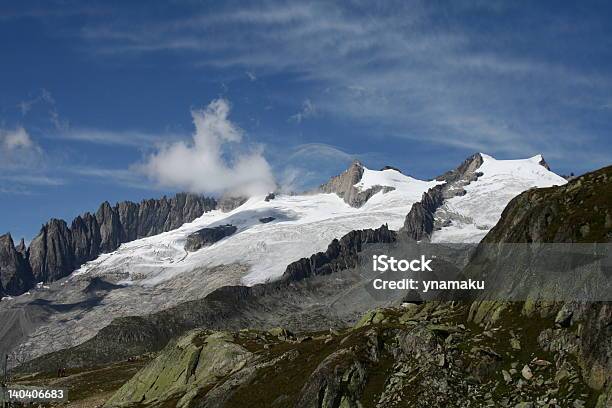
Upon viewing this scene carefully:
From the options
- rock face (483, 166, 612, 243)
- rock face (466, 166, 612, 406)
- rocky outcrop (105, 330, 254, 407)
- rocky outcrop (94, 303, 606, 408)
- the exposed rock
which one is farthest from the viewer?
rocky outcrop (105, 330, 254, 407)

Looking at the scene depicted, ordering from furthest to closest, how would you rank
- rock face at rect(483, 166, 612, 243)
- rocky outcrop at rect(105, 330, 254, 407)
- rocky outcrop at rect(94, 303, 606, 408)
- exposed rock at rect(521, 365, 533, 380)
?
rocky outcrop at rect(105, 330, 254, 407), rock face at rect(483, 166, 612, 243), exposed rock at rect(521, 365, 533, 380), rocky outcrop at rect(94, 303, 606, 408)

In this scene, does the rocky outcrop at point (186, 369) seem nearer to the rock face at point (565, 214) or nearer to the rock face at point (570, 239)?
the rock face at point (570, 239)

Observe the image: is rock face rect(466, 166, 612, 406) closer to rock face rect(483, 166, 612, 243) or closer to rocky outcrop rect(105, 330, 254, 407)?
rock face rect(483, 166, 612, 243)

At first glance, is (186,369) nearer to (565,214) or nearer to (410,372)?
(410,372)

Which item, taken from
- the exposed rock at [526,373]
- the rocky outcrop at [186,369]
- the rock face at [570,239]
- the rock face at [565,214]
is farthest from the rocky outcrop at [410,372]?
the rock face at [565,214]

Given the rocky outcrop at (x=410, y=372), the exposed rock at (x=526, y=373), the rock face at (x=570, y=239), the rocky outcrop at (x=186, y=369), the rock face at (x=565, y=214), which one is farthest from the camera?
the rocky outcrop at (x=186, y=369)

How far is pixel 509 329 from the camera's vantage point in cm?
8088

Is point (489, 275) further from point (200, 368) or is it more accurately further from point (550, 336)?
point (200, 368)

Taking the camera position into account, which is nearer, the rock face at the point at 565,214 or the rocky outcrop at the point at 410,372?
the rocky outcrop at the point at 410,372

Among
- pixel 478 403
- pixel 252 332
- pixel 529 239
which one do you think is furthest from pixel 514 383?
pixel 252 332

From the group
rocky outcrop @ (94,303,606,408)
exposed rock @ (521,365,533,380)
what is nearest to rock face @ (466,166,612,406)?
rocky outcrop @ (94,303,606,408)

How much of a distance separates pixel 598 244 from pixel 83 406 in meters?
133

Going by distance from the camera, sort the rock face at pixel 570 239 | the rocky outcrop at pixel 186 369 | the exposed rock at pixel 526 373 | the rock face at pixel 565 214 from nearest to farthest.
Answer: the rock face at pixel 570 239 → the exposed rock at pixel 526 373 → the rock face at pixel 565 214 → the rocky outcrop at pixel 186 369

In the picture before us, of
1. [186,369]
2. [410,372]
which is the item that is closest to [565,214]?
[410,372]
